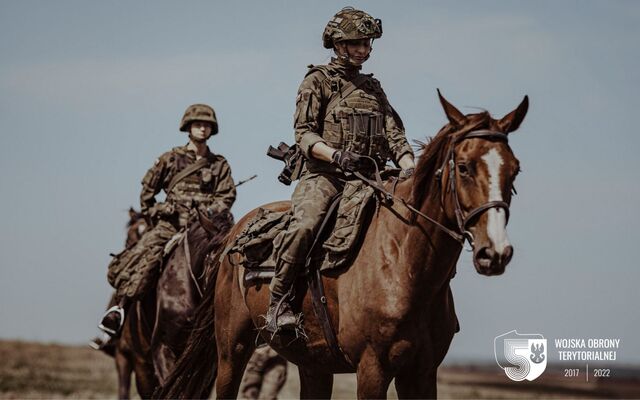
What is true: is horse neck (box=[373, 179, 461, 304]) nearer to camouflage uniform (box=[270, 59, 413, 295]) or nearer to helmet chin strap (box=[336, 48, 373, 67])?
camouflage uniform (box=[270, 59, 413, 295])

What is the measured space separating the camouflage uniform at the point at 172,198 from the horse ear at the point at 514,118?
695cm

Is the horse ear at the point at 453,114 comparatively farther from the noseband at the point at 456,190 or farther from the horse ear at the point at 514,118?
the horse ear at the point at 514,118

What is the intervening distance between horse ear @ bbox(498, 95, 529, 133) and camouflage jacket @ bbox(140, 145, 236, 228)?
703cm

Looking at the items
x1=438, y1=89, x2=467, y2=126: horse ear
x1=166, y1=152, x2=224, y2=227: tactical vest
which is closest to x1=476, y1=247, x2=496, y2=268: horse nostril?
x1=438, y1=89, x2=467, y2=126: horse ear

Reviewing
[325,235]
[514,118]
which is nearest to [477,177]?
[514,118]

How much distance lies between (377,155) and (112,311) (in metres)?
6.94

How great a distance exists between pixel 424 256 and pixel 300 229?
1223mm

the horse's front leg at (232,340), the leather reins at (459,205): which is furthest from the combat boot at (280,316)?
the leather reins at (459,205)

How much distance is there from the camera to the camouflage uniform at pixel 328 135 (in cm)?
871

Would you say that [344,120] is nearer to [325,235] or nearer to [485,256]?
[325,235]

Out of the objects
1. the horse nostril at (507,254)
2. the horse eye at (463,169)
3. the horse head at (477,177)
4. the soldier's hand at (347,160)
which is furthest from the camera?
the soldier's hand at (347,160)

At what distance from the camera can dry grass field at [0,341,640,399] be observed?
1983 centimetres

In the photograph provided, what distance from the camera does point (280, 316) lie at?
28.8 feet

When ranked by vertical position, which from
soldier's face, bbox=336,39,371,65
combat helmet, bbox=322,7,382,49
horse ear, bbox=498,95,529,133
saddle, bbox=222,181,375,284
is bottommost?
saddle, bbox=222,181,375,284
